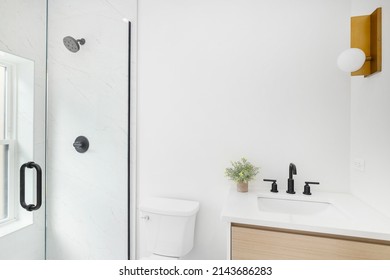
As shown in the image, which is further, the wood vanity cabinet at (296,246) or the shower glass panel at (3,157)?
the shower glass panel at (3,157)

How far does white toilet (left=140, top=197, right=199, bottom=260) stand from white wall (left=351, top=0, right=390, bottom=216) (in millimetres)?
921

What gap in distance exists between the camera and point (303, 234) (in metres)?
0.82

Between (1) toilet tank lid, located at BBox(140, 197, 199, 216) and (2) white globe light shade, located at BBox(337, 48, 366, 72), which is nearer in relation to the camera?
(2) white globe light shade, located at BBox(337, 48, 366, 72)

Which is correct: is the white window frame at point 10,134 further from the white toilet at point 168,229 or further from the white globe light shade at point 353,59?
the white globe light shade at point 353,59

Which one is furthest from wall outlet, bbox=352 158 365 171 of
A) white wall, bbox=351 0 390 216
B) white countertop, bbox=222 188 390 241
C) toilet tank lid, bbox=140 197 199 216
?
toilet tank lid, bbox=140 197 199 216

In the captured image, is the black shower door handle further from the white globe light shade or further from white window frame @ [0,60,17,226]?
the white globe light shade

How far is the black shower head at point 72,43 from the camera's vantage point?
1345 millimetres

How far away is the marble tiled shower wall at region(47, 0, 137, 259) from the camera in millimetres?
1391

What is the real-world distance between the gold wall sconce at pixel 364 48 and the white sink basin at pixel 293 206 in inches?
27.5

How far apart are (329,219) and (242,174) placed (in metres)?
0.46

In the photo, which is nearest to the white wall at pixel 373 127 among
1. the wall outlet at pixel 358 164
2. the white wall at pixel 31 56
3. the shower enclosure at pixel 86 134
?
the wall outlet at pixel 358 164

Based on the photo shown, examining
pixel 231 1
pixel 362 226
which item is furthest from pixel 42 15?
pixel 362 226

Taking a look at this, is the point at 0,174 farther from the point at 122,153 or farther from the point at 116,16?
the point at 116,16

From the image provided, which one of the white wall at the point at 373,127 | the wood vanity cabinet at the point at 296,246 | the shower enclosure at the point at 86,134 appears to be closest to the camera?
the wood vanity cabinet at the point at 296,246
